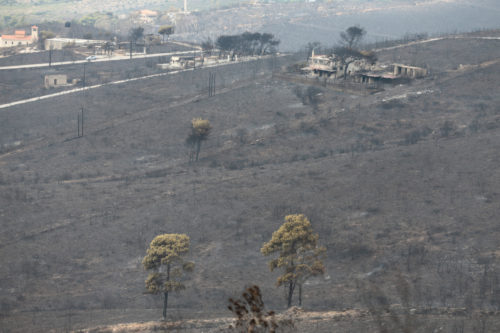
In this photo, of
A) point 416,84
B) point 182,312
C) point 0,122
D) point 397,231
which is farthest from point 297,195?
point 0,122

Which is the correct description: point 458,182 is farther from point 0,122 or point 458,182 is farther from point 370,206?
point 0,122

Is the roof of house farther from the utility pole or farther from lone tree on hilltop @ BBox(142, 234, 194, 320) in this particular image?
lone tree on hilltop @ BBox(142, 234, 194, 320)

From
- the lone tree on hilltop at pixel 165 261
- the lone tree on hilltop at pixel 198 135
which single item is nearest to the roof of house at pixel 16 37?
the lone tree on hilltop at pixel 198 135

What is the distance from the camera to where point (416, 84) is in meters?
84.7

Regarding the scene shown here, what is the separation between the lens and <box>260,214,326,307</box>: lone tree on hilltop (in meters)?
33.8

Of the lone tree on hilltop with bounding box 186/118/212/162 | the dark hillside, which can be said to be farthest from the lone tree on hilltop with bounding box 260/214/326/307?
the lone tree on hilltop with bounding box 186/118/212/162

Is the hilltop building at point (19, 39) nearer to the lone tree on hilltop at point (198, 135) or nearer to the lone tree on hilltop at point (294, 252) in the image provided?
the lone tree on hilltop at point (198, 135)

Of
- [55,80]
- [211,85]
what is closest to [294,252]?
[211,85]

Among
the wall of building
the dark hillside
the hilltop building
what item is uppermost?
the hilltop building

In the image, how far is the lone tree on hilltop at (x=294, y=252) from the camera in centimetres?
3378

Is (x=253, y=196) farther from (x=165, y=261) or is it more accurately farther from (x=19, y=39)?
(x=19, y=39)

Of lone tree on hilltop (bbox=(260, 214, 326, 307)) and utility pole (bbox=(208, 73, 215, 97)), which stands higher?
utility pole (bbox=(208, 73, 215, 97))

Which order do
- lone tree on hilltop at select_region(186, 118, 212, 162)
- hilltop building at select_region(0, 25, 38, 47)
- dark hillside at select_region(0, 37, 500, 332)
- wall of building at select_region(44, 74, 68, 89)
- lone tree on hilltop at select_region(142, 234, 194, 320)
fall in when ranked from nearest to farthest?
lone tree on hilltop at select_region(142, 234, 194, 320)
dark hillside at select_region(0, 37, 500, 332)
lone tree on hilltop at select_region(186, 118, 212, 162)
wall of building at select_region(44, 74, 68, 89)
hilltop building at select_region(0, 25, 38, 47)

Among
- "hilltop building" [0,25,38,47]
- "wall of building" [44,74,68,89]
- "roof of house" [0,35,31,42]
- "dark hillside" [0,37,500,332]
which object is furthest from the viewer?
"roof of house" [0,35,31,42]
